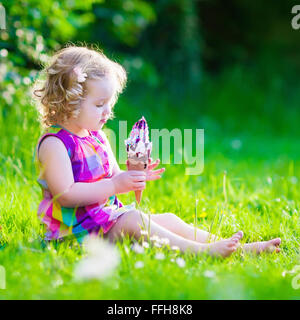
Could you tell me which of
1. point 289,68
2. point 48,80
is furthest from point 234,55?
point 48,80

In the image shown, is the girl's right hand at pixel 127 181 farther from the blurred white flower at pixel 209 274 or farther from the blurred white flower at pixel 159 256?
the blurred white flower at pixel 209 274

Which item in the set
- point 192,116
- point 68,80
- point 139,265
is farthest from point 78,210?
point 192,116

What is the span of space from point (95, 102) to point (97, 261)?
73cm

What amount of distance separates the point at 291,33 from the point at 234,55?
1.06 meters

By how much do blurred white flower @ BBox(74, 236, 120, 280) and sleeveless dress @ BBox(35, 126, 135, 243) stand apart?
0.25 ft

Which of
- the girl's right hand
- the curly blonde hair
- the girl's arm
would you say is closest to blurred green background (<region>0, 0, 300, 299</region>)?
the girl's arm

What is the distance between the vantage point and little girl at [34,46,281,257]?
2.10m

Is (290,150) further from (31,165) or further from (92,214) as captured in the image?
(92,214)

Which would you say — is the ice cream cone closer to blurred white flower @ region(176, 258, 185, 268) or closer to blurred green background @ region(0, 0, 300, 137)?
blurred white flower @ region(176, 258, 185, 268)

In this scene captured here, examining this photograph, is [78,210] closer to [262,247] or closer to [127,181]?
[127,181]

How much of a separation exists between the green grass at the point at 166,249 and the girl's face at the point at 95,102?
0.53m

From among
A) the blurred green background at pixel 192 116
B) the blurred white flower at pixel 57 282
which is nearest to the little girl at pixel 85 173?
the blurred green background at pixel 192 116

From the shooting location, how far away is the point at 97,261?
1785 millimetres

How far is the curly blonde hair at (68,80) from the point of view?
2201mm
